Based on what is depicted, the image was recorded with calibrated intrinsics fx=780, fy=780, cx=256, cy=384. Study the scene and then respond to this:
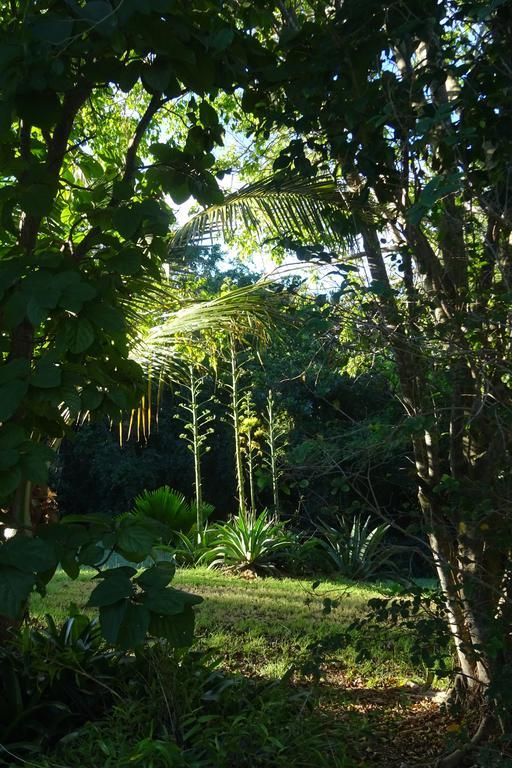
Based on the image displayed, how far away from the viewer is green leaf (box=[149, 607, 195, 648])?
2160 millimetres

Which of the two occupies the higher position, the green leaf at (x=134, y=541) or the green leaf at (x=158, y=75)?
the green leaf at (x=158, y=75)

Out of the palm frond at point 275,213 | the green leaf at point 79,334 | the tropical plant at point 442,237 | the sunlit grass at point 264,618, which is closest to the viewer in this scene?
the green leaf at point 79,334

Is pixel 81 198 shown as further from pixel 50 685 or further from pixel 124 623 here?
pixel 50 685

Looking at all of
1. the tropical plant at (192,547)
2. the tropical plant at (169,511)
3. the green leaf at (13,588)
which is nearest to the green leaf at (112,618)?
the green leaf at (13,588)

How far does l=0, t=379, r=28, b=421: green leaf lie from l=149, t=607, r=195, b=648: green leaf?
69 centimetres

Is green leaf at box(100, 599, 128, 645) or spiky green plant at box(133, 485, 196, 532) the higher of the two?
green leaf at box(100, 599, 128, 645)

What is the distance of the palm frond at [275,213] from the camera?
5.55m

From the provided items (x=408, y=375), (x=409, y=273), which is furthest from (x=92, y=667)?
(x=409, y=273)

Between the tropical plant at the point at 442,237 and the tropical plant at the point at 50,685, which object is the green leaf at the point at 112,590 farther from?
the tropical plant at the point at 50,685

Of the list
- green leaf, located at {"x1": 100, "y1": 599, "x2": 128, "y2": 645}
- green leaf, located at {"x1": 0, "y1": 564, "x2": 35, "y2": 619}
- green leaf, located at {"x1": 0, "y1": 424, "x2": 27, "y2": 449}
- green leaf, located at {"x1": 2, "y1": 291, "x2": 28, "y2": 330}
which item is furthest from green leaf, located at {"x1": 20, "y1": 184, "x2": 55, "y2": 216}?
green leaf, located at {"x1": 100, "y1": 599, "x2": 128, "y2": 645}

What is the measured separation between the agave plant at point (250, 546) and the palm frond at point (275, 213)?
3850mm

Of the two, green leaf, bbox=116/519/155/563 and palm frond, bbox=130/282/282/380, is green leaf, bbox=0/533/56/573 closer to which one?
green leaf, bbox=116/519/155/563

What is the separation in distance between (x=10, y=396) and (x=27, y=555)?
44 centimetres

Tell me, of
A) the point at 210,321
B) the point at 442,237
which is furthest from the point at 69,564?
the point at 210,321
